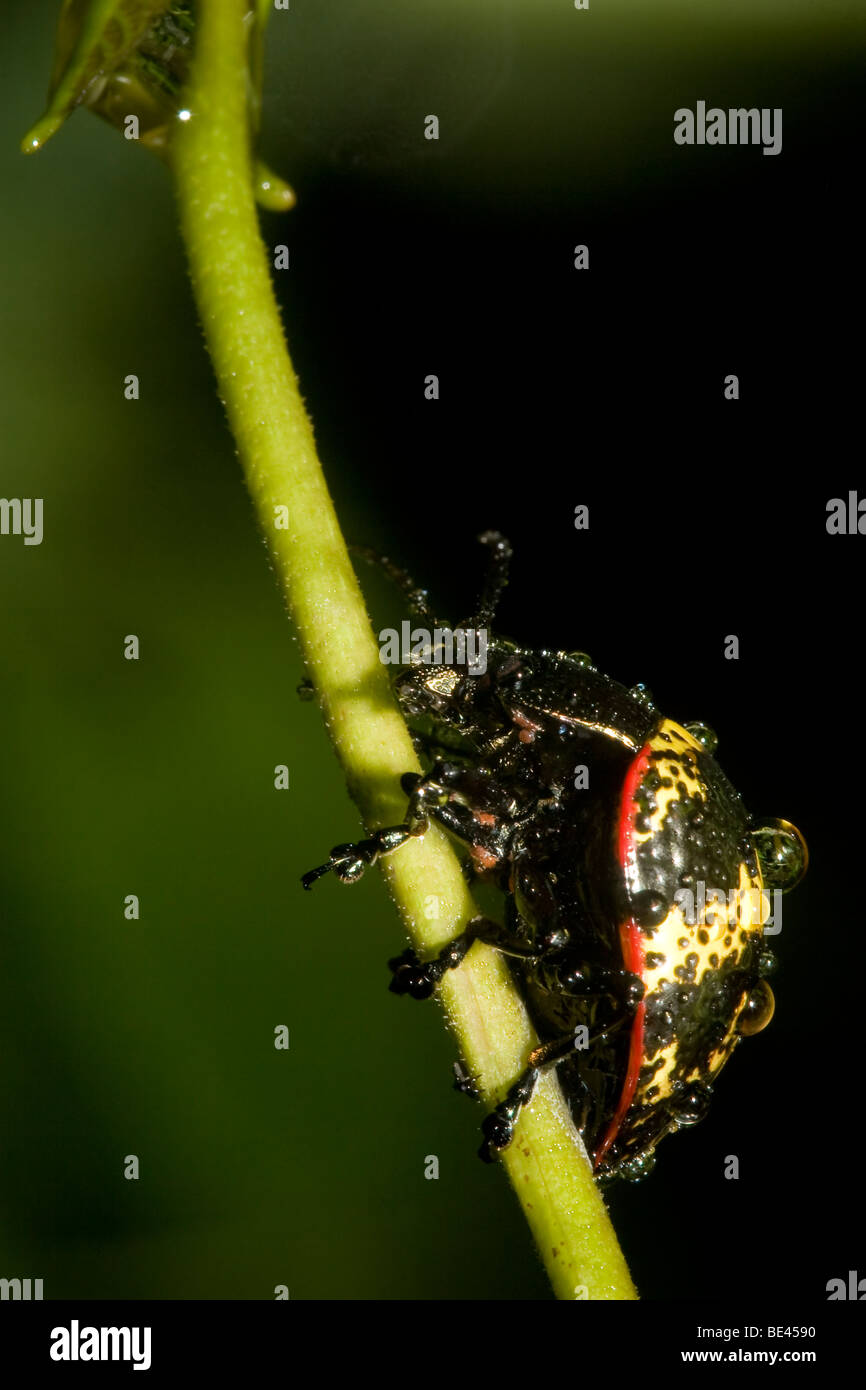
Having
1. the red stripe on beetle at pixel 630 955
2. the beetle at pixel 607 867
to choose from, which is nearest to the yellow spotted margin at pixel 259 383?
the beetle at pixel 607 867

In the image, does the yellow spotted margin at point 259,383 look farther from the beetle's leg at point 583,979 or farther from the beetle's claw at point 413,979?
the beetle's leg at point 583,979

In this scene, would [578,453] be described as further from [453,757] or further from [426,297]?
[453,757]

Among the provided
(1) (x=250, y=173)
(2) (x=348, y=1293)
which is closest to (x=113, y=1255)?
(2) (x=348, y=1293)

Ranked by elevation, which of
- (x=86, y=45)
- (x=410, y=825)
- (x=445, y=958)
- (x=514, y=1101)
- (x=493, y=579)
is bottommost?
(x=514, y=1101)

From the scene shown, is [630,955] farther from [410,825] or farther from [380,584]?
[380,584]

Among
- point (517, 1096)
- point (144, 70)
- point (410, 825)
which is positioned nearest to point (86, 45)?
point (144, 70)
